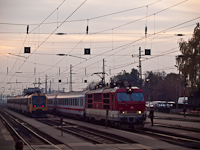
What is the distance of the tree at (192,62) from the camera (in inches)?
2184

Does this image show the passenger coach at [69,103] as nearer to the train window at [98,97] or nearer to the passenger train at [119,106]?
the passenger train at [119,106]

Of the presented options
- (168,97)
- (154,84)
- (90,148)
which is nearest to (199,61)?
(90,148)

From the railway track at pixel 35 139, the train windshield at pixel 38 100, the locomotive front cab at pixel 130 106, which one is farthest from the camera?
the train windshield at pixel 38 100

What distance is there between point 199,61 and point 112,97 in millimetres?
30677

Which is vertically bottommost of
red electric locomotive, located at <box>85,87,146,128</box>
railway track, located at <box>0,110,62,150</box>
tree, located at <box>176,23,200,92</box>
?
railway track, located at <box>0,110,62,150</box>

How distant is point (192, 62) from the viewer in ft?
184

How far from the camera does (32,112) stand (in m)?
46.3

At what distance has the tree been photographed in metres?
55.5

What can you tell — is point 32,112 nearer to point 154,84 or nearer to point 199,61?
point 199,61

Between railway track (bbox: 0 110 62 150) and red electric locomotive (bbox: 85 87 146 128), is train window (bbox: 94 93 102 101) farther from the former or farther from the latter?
railway track (bbox: 0 110 62 150)

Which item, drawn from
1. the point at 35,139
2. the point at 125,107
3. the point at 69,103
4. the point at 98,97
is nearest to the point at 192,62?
the point at 69,103

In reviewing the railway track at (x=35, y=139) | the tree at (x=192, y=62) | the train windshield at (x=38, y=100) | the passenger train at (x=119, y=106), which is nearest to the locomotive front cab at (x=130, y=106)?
the passenger train at (x=119, y=106)

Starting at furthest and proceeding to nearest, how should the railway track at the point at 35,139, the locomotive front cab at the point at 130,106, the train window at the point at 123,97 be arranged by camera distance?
the train window at the point at 123,97
the locomotive front cab at the point at 130,106
the railway track at the point at 35,139

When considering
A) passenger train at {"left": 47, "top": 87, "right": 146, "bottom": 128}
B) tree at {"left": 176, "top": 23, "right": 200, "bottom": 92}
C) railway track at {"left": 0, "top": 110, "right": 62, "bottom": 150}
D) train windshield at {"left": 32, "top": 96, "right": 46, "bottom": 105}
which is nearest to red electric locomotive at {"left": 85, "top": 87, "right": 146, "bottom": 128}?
passenger train at {"left": 47, "top": 87, "right": 146, "bottom": 128}
